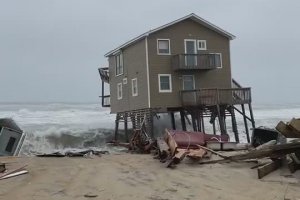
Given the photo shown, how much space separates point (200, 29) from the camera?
3484 cm

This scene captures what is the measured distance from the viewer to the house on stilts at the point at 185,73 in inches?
1315

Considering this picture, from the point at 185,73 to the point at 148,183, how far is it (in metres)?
22.5

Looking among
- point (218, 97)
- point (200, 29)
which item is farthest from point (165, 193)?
point (200, 29)

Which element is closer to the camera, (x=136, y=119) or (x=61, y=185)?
(x=61, y=185)

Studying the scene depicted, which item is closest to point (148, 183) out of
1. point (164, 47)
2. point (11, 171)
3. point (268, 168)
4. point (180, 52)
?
point (268, 168)

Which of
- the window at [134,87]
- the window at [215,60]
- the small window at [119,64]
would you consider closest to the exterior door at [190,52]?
the window at [215,60]

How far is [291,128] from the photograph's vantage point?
43.7ft

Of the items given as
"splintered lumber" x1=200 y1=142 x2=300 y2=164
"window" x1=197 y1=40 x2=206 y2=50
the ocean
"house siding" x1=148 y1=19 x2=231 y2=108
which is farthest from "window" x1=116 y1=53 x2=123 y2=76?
"splintered lumber" x1=200 y1=142 x2=300 y2=164

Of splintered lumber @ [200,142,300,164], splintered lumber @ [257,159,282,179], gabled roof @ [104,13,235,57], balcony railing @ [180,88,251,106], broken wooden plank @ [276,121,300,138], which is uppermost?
gabled roof @ [104,13,235,57]

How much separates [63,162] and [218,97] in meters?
17.4

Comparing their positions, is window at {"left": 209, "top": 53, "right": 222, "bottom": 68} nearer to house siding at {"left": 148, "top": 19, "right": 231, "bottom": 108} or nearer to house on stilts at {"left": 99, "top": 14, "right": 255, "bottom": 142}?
house on stilts at {"left": 99, "top": 14, "right": 255, "bottom": 142}

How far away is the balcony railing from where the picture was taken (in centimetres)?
3269

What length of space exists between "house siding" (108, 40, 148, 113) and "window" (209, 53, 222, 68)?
4.39 meters

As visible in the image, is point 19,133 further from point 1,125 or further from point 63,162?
point 63,162
